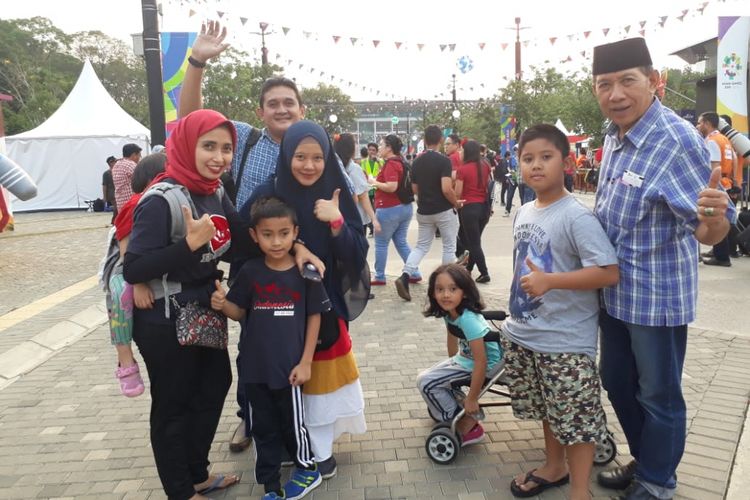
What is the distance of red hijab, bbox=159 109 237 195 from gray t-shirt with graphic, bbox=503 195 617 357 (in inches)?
56.5

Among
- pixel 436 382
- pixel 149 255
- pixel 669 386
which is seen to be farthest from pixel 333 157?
pixel 669 386

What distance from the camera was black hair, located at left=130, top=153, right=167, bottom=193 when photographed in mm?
2990

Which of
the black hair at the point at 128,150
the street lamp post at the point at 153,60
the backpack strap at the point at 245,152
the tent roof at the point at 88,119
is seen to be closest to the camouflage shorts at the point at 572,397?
the backpack strap at the point at 245,152

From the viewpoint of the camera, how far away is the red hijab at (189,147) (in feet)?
7.59

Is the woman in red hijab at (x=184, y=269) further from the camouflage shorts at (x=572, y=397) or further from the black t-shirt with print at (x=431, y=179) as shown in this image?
the black t-shirt with print at (x=431, y=179)

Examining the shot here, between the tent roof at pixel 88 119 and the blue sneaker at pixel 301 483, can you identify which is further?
the tent roof at pixel 88 119

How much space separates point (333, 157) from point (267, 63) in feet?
101

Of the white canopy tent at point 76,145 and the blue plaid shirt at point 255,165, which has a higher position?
the white canopy tent at point 76,145

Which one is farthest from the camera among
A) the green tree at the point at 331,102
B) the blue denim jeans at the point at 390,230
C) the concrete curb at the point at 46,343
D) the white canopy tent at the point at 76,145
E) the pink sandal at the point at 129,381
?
the green tree at the point at 331,102

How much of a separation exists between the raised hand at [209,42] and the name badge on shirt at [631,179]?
2070 mm

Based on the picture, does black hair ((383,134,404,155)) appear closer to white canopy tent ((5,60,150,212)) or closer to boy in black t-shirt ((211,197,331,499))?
boy in black t-shirt ((211,197,331,499))

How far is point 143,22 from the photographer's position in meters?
6.07

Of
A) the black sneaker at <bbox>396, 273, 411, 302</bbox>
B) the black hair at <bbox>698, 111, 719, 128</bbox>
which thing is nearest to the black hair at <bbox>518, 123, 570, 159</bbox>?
the black sneaker at <bbox>396, 273, 411, 302</bbox>

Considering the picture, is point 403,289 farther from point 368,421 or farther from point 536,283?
point 536,283
